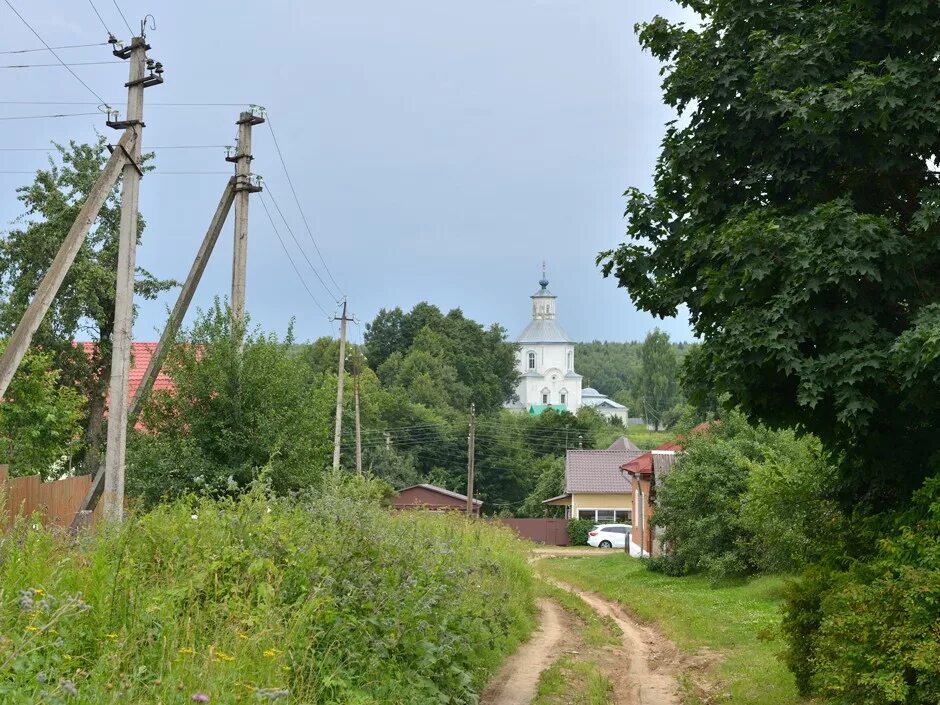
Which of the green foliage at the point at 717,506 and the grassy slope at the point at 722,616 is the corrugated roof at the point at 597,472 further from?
the green foliage at the point at 717,506

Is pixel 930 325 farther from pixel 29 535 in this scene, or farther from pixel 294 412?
pixel 294 412

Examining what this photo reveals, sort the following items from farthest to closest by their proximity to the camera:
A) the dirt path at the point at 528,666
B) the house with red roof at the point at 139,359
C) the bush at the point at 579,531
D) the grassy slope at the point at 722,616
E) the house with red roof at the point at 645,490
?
the bush at the point at 579,531, the house with red roof at the point at 645,490, the house with red roof at the point at 139,359, the grassy slope at the point at 722,616, the dirt path at the point at 528,666

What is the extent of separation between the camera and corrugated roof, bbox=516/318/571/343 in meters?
157

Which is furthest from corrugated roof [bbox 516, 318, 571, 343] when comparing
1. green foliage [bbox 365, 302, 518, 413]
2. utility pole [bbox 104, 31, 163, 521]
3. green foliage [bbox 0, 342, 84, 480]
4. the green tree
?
utility pole [bbox 104, 31, 163, 521]

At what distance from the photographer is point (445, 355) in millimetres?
102188

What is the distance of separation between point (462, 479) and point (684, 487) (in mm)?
53046

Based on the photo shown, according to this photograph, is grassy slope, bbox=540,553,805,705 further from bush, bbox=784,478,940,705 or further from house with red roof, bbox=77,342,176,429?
house with red roof, bbox=77,342,176,429

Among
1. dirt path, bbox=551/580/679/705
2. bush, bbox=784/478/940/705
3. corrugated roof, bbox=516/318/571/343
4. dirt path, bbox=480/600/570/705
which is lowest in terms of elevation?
dirt path, bbox=551/580/679/705

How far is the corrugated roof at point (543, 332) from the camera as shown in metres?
157

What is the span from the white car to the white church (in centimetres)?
8941

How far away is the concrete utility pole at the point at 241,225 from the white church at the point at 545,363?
422 feet

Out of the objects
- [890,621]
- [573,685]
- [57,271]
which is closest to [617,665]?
[573,685]

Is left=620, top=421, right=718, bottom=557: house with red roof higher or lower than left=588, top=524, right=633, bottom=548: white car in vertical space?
higher

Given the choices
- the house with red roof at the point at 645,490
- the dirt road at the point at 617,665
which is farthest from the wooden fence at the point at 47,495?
the house with red roof at the point at 645,490
